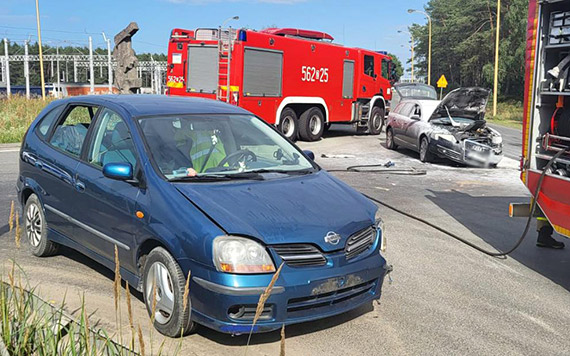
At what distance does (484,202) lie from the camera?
1057 centimetres

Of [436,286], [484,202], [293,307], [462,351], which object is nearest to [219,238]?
[293,307]

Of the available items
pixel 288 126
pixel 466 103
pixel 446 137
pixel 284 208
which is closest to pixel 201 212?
pixel 284 208

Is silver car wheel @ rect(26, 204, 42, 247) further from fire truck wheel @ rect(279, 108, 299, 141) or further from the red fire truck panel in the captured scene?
fire truck wheel @ rect(279, 108, 299, 141)

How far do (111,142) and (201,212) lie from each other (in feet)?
4.79

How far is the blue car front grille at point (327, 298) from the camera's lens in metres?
4.06

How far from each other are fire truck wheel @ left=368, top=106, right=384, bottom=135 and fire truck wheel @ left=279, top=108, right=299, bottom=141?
14.5ft

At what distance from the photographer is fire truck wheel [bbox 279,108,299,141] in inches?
771

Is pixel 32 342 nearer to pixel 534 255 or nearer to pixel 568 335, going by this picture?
pixel 568 335

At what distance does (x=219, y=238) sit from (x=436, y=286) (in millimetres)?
A: 2669

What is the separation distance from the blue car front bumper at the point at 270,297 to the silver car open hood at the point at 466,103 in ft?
35.3

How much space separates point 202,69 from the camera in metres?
18.8

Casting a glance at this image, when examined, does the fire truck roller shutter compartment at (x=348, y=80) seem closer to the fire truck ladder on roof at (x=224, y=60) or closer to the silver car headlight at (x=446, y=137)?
the fire truck ladder on roof at (x=224, y=60)

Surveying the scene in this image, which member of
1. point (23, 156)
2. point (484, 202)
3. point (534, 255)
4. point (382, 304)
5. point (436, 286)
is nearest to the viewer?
point (382, 304)

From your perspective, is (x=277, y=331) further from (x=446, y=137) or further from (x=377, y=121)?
(x=377, y=121)
